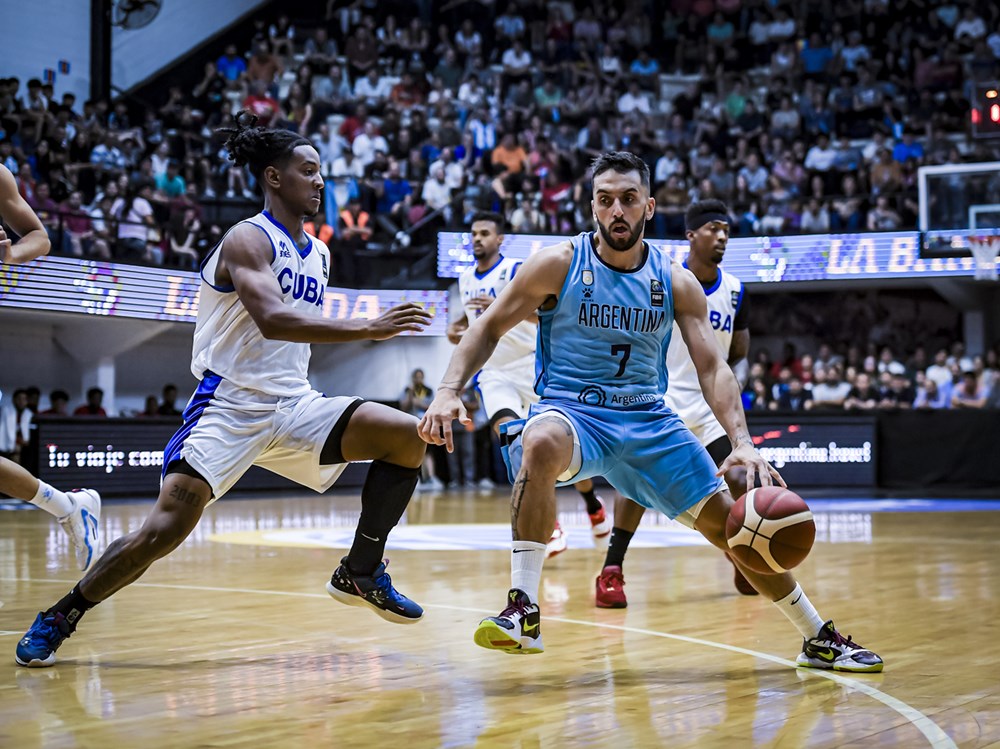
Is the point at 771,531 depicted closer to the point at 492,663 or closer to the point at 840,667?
the point at 840,667

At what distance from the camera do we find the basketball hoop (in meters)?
17.3

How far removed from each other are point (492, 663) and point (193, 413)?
147 centimetres

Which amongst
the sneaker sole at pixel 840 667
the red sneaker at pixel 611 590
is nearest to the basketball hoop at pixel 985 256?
the red sneaker at pixel 611 590

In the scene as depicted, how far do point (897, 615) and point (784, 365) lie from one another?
47.9 feet

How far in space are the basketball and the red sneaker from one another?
1.81 m

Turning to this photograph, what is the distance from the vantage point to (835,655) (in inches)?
172

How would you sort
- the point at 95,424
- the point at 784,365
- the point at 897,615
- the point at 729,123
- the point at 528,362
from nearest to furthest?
the point at 897,615 → the point at 528,362 → the point at 95,424 → the point at 784,365 → the point at 729,123

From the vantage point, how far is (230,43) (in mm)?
23141

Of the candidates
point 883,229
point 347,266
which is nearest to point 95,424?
point 347,266

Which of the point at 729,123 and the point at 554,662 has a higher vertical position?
the point at 729,123

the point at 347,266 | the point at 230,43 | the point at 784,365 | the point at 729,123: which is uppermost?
the point at 230,43

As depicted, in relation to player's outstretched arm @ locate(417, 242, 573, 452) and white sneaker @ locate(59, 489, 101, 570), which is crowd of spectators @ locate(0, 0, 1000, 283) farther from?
player's outstretched arm @ locate(417, 242, 573, 452)

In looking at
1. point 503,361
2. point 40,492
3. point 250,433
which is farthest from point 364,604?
point 503,361

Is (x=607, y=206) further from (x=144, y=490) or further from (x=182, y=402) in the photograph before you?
(x=182, y=402)
